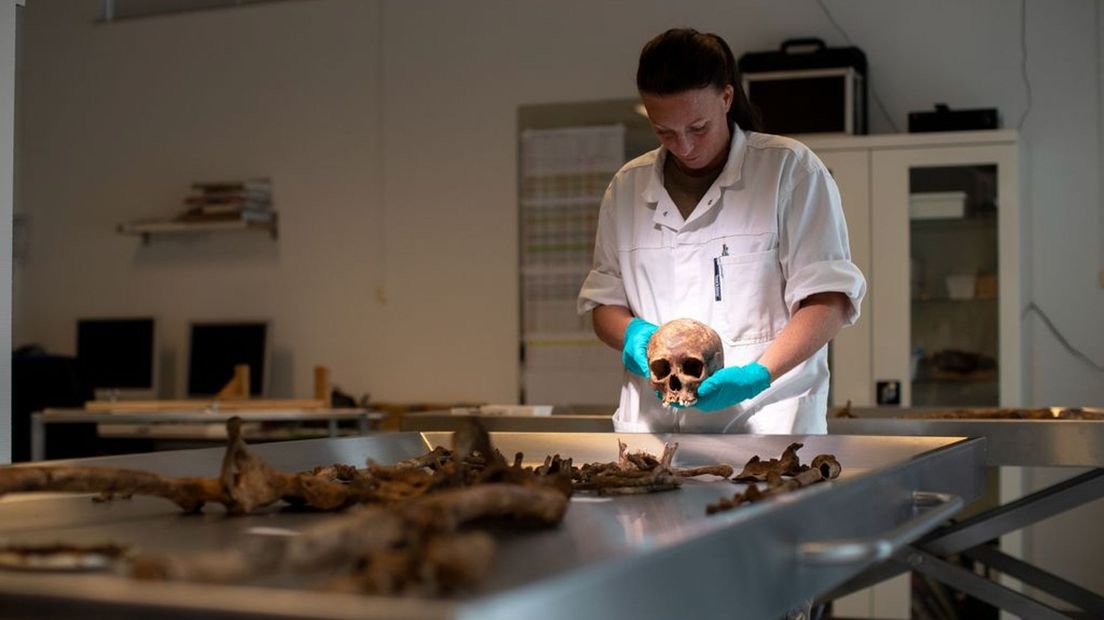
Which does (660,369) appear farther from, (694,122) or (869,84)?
(869,84)

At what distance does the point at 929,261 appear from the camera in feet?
16.9

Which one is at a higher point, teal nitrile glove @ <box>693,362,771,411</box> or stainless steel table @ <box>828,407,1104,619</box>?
teal nitrile glove @ <box>693,362,771,411</box>

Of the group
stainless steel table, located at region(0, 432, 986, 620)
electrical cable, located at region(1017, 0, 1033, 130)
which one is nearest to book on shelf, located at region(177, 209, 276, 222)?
electrical cable, located at region(1017, 0, 1033, 130)

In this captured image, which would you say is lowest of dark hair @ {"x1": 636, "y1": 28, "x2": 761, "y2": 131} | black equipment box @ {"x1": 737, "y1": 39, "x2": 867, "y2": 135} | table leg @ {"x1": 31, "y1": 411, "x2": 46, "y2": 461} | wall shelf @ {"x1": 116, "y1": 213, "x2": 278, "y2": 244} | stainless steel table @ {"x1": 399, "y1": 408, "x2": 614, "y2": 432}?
table leg @ {"x1": 31, "y1": 411, "x2": 46, "y2": 461}

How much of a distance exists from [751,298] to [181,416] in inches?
126

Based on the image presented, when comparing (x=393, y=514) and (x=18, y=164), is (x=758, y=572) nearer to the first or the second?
(x=393, y=514)

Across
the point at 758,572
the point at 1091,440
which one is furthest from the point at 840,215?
the point at 758,572

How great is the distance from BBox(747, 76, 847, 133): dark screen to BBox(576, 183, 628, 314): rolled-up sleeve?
2.60 m

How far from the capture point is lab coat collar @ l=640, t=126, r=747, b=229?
257cm

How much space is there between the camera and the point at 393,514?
3.13 feet

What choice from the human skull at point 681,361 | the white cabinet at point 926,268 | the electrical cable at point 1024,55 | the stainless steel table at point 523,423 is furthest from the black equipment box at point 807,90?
A: the human skull at point 681,361

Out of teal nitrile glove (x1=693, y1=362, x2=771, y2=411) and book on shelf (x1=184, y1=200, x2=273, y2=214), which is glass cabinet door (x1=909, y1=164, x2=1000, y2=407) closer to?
teal nitrile glove (x1=693, y1=362, x2=771, y2=411)

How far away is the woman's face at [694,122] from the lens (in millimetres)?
2477

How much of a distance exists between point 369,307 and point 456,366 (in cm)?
57
